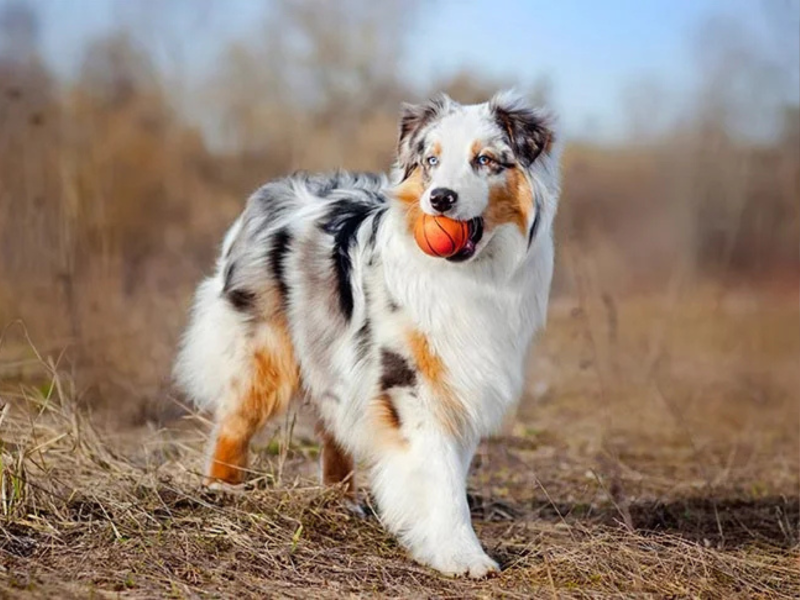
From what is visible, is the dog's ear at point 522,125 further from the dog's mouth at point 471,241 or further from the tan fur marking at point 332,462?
the tan fur marking at point 332,462

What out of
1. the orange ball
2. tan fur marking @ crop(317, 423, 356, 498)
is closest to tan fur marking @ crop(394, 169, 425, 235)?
the orange ball

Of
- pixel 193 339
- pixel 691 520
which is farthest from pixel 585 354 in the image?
pixel 193 339

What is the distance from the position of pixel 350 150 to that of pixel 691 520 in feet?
25.1

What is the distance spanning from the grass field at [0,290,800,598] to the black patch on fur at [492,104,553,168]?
65.5 inches

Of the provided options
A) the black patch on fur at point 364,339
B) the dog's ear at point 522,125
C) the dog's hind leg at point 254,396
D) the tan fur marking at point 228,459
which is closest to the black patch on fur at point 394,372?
the black patch on fur at point 364,339

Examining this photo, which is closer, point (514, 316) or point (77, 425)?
point (514, 316)

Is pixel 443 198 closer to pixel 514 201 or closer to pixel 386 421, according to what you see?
pixel 514 201

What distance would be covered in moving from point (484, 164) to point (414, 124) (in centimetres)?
51

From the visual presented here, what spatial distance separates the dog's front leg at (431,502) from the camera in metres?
4.68

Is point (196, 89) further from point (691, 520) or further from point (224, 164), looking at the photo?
point (691, 520)

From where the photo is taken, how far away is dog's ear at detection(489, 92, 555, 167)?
15.9ft

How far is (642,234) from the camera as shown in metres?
17.0

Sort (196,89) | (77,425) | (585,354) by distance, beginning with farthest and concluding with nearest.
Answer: (196,89), (585,354), (77,425)

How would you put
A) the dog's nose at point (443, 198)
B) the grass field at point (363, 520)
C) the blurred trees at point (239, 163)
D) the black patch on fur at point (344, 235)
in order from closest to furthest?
1. the grass field at point (363, 520)
2. the dog's nose at point (443, 198)
3. the black patch on fur at point (344, 235)
4. the blurred trees at point (239, 163)
